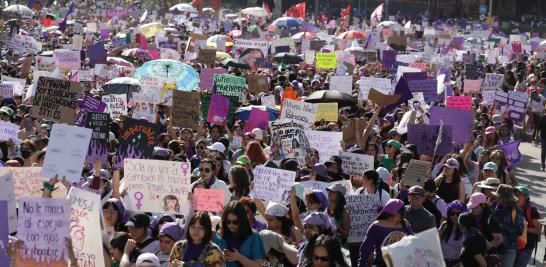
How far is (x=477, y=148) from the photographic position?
51.3 ft

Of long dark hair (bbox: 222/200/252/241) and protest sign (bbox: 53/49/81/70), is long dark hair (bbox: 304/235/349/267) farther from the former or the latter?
protest sign (bbox: 53/49/81/70)

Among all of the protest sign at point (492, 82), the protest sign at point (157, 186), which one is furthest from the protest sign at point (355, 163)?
the protest sign at point (492, 82)

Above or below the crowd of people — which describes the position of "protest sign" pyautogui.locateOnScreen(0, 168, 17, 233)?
above

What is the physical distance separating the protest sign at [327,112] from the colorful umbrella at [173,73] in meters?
4.17

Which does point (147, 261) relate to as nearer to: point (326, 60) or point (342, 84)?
point (342, 84)

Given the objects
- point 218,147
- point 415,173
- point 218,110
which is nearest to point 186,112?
point 218,110

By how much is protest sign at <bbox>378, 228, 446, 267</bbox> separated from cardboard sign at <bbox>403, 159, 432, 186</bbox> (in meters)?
4.98

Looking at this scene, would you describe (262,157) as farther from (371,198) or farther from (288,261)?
(288,261)

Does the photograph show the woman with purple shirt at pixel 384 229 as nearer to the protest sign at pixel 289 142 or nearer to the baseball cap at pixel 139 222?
the baseball cap at pixel 139 222

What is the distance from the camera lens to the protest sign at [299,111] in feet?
51.6

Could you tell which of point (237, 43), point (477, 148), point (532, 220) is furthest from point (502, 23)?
point (532, 220)

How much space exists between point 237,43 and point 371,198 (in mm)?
22230

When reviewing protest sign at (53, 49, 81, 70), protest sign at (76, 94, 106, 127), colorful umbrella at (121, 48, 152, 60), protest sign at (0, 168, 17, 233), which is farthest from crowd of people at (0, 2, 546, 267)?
colorful umbrella at (121, 48, 152, 60)

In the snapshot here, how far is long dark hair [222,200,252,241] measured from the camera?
8172 millimetres
